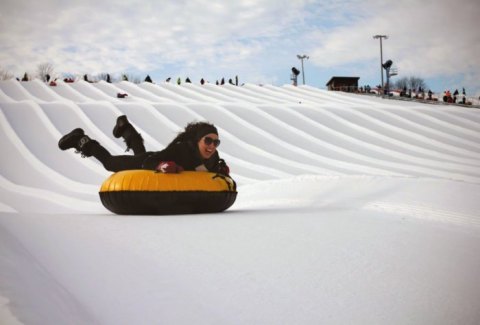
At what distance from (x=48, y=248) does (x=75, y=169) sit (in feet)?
19.2

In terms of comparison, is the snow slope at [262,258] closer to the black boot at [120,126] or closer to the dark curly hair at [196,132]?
the dark curly hair at [196,132]

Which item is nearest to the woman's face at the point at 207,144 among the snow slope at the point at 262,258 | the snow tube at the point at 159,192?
the snow tube at the point at 159,192

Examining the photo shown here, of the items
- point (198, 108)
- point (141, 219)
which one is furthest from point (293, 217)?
point (198, 108)

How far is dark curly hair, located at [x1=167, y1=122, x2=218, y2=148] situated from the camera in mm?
3521

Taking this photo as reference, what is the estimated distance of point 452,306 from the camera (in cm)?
148

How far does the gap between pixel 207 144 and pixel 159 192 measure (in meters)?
0.54

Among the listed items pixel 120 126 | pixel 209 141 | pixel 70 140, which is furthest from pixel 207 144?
pixel 70 140

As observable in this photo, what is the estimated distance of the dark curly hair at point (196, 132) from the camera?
139 inches

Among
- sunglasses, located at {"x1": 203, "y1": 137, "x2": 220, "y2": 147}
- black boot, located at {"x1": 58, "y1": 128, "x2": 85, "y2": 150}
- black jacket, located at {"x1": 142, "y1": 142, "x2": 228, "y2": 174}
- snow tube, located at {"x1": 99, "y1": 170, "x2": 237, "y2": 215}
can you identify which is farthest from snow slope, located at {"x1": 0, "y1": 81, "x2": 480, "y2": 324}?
black boot, located at {"x1": 58, "y1": 128, "x2": 85, "y2": 150}

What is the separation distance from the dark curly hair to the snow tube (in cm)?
29

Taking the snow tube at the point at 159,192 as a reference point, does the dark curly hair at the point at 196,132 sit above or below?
above

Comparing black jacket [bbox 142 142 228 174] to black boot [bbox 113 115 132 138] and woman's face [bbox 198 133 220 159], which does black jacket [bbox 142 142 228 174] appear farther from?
black boot [bbox 113 115 132 138]

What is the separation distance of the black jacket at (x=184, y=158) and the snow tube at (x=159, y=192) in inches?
6.0

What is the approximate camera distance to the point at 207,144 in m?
3.53
